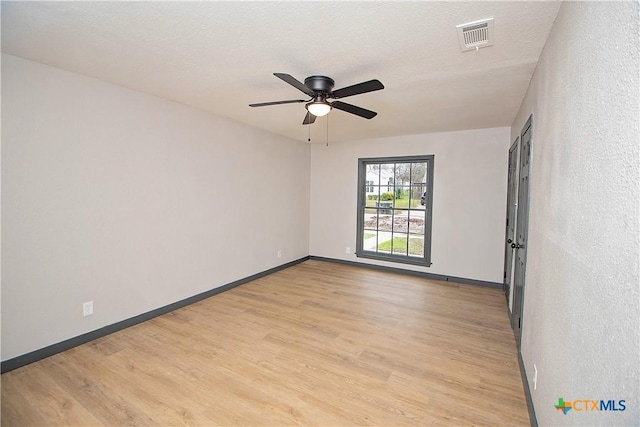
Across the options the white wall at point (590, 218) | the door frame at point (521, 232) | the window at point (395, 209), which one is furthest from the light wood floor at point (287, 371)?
the window at point (395, 209)

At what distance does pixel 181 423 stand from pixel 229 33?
251cm

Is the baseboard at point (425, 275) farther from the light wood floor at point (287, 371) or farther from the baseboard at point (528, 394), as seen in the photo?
the baseboard at point (528, 394)

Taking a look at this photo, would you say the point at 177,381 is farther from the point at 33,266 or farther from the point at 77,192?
the point at 77,192

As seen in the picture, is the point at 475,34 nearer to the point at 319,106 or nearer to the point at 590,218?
the point at 319,106

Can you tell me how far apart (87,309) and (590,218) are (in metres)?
3.72

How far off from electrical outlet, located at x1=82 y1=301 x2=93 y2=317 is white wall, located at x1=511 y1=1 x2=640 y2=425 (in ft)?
11.7

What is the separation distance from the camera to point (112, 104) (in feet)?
9.55

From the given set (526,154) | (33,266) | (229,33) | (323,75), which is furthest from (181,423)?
(526,154)

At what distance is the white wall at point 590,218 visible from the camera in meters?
0.79

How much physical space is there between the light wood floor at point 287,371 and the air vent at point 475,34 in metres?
2.46

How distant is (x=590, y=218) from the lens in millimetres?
1073

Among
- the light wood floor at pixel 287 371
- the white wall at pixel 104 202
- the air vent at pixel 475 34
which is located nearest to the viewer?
the air vent at pixel 475 34

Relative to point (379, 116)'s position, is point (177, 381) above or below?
below

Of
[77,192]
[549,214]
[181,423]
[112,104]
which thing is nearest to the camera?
[549,214]
